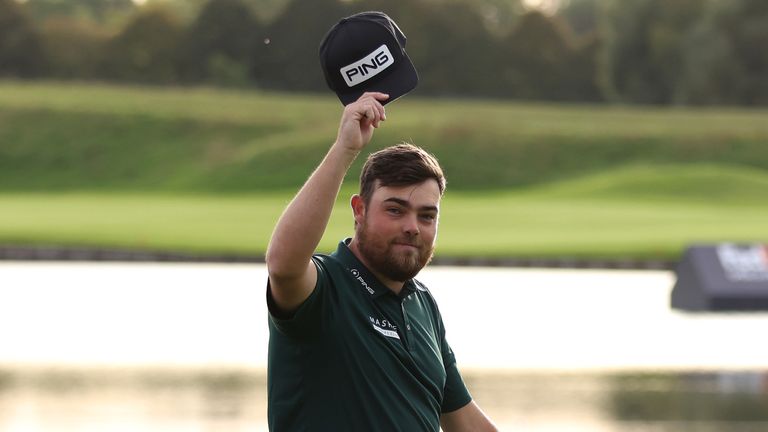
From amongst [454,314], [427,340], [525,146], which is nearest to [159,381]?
[454,314]

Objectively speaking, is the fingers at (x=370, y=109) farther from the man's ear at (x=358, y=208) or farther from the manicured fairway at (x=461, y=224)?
the manicured fairway at (x=461, y=224)

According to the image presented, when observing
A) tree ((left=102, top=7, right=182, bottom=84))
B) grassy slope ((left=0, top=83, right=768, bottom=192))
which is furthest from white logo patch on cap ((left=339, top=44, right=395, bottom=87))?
tree ((left=102, top=7, right=182, bottom=84))

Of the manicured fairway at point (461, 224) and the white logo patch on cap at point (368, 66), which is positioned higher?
the manicured fairway at point (461, 224)

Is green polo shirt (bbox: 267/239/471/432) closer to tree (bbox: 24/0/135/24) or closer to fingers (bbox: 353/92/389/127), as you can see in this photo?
fingers (bbox: 353/92/389/127)

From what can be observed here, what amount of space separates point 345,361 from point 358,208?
397 mm

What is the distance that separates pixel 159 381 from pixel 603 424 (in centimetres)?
363

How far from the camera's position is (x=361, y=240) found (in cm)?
437

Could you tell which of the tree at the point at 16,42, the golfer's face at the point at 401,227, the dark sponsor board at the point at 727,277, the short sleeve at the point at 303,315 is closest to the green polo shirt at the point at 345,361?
the short sleeve at the point at 303,315

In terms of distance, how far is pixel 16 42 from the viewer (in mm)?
101125

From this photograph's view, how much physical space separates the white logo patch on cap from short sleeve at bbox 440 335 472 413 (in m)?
0.88

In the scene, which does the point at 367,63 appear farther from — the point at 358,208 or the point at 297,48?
the point at 297,48

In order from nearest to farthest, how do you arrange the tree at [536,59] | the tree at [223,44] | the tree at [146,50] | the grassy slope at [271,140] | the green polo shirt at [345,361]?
the green polo shirt at [345,361] → the grassy slope at [271,140] → the tree at [223,44] → the tree at [146,50] → the tree at [536,59]

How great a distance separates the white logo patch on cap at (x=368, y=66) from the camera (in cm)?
434

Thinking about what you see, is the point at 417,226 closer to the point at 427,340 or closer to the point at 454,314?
the point at 427,340
